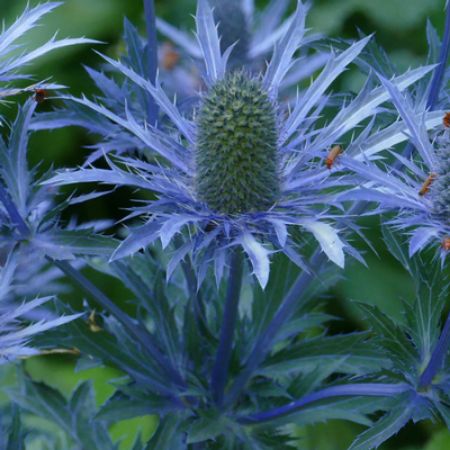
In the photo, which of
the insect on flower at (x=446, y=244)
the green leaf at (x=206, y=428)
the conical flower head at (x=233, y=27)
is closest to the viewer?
the insect on flower at (x=446, y=244)

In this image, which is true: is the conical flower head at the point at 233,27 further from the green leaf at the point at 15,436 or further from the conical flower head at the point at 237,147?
the green leaf at the point at 15,436

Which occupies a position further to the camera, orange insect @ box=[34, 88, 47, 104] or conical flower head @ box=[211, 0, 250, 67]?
conical flower head @ box=[211, 0, 250, 67]

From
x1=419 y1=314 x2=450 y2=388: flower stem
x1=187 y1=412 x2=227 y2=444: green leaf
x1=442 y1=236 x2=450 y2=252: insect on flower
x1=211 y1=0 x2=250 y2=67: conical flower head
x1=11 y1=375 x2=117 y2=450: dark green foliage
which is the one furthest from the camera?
x1=211 y1=0 x2=250 y2=67: conical flower head

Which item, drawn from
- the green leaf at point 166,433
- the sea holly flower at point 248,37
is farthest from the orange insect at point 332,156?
the sea holly flower at point 248,37

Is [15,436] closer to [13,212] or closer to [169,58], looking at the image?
[13,212]

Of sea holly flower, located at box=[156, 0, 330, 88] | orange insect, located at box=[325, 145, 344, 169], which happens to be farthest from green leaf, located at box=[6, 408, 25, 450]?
sea holly flower, located at box=[156, 0, 330, 88]

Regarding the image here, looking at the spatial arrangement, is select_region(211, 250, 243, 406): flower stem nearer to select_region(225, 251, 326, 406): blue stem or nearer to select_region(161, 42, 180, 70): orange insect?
select_region(225, 251, 326, 406): blue stem

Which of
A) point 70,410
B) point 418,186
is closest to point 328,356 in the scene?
point 418,186
